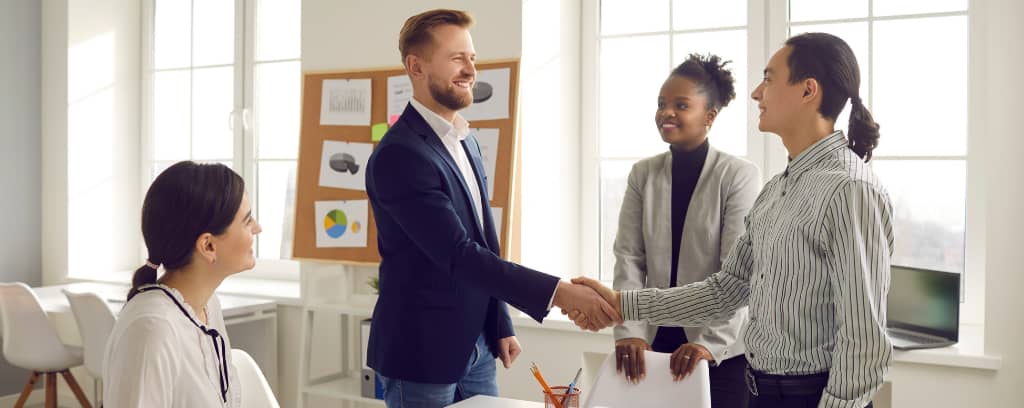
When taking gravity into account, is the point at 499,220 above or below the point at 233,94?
below

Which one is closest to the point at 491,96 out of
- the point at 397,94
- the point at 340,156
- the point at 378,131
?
the point at 397,94

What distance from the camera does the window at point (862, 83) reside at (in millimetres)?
3348

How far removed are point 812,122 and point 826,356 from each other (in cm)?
47

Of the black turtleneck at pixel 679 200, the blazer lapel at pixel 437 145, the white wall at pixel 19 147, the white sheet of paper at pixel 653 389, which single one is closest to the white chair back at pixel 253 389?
the blazer lapel at pixel 437 145

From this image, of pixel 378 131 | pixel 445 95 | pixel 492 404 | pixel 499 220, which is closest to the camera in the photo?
→ pixel 492 404

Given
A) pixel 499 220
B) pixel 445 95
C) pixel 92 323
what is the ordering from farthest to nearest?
1. pixel 92 323
2. pixel 499 220
3. pixel 445 95

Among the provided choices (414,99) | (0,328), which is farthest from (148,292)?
(0,328)

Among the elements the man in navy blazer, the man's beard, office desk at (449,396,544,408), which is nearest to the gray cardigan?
the man in navy blazer

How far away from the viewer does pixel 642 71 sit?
12.9 ft

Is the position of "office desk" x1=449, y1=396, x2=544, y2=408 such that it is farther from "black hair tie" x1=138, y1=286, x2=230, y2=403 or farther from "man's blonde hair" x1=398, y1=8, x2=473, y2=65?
"man's blonde hair" x1=398, y1=8, x2=473, y2=65

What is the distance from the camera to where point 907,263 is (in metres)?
3.40

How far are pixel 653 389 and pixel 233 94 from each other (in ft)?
11.7

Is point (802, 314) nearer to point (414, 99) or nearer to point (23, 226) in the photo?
point (414, 99)

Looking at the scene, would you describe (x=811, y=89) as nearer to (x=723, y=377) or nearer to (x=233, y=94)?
(x=723, y=377)
